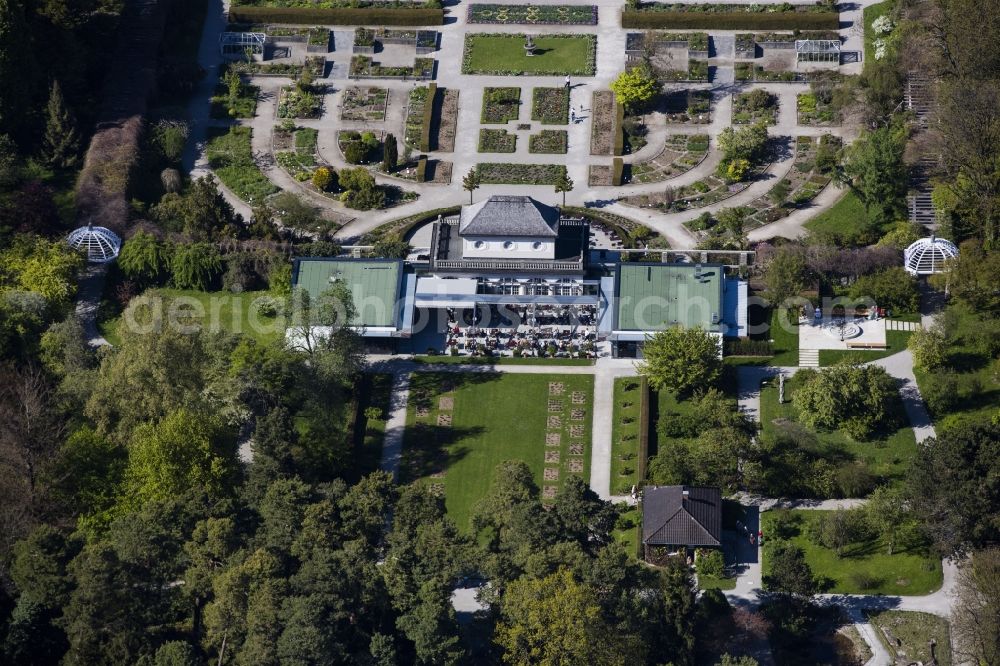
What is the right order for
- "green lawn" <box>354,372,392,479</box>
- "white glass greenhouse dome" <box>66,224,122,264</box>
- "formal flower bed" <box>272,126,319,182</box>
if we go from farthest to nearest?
"formal flower bed" <box>272,126,319,182</box>, "white glass greenhouse dome" <box>66,224,122,264</box>, "green lawn" <box>354,372,392,479</box>

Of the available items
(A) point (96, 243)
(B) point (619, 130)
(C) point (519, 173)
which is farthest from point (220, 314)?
(B) point (619, 130)

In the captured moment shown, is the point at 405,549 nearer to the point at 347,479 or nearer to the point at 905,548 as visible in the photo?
the point at 347,479

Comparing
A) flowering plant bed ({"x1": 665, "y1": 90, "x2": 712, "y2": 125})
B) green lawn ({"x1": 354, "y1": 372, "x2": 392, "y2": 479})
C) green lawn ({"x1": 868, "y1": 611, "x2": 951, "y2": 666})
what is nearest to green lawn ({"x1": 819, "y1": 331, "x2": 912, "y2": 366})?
green lawn ({"x1": 868, "y1": 611, "x2": 951, "y2": 666})

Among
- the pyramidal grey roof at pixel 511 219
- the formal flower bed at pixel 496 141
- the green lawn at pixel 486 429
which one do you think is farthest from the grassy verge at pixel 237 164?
the green lawn at pixel 486 429

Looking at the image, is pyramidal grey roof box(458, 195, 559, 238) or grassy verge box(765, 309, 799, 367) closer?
grassy verge box(765, 309, 799, 367)

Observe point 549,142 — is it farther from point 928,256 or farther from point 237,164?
point 928,256

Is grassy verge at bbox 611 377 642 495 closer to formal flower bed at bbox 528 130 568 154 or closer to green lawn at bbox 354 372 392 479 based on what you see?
green lawn at bbox 354 372 392 479
